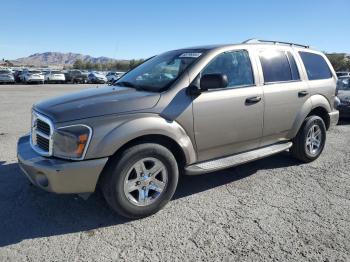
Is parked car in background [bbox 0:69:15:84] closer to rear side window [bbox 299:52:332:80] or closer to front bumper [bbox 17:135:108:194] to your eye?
rear side window [bbox 299:52:332:80]

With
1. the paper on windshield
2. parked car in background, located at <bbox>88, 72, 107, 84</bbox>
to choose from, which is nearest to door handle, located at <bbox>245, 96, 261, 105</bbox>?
the paper on windshield

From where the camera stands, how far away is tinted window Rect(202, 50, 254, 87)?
435cm

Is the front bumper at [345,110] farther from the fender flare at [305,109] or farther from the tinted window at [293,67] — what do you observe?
the tinted window at [293,67]

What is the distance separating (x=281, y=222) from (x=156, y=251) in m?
1.43

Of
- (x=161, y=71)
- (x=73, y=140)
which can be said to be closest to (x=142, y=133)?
(x=73, y=140)

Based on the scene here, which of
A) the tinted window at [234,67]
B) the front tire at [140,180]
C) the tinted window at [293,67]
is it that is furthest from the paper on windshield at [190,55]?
the tinted window at [293,67]

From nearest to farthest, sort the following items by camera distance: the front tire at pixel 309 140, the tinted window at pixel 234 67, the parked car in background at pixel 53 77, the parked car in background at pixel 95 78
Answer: the tinted window at pixel 234 67 < the front tire at pixel 309 140 < the parked car in background at pixel 53 77 < the parked car in background at pixel 95 78

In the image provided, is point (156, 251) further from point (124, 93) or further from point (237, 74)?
point (237, 74)

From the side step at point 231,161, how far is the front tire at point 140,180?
30 centimetres

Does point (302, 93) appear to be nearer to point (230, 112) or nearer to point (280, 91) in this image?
point (280, 91)

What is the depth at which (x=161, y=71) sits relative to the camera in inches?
→ 179

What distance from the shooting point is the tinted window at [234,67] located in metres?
4.35

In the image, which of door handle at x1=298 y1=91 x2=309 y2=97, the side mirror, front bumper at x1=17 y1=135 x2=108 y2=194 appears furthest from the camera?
door handle at x1=298 y1=91 x2=309 y2=97

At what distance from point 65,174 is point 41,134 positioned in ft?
2.13
